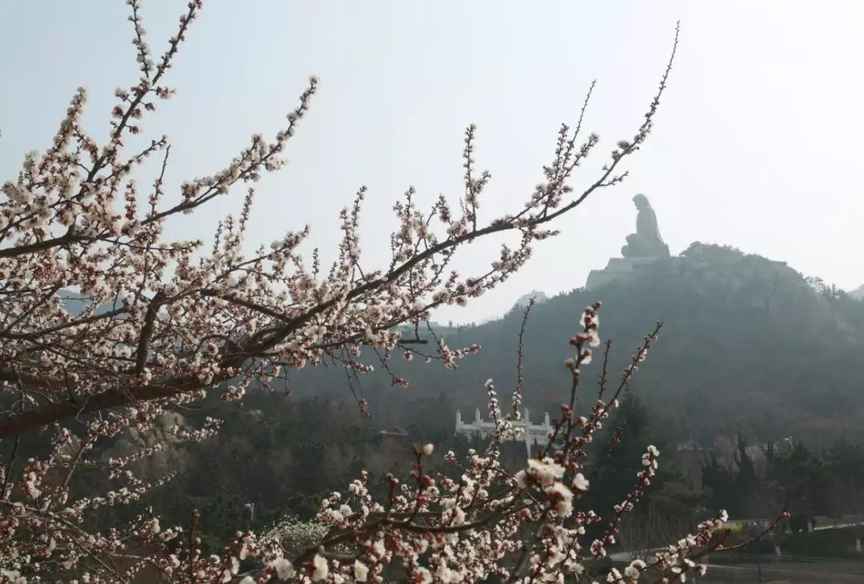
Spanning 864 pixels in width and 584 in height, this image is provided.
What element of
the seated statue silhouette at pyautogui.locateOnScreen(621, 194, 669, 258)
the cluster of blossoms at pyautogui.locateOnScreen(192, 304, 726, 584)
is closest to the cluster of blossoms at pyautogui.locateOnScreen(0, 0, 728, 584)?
the cluster of blossoms at pyautogui.locateOnScreen(192, 304, 726, 584)

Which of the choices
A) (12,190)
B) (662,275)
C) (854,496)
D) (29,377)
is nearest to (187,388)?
(29,377)

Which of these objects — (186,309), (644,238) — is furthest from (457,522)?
(644,238)

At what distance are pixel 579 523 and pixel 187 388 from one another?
107 inches

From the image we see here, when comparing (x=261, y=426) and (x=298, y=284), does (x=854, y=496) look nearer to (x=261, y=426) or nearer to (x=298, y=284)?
(x=261, y=426)

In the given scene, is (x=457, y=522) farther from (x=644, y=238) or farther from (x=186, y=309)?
(x=644, y=238)

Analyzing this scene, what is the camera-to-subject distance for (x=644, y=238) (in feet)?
372

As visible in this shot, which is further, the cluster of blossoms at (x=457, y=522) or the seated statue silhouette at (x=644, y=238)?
the seated statue silhouette at (x=644, y=238)

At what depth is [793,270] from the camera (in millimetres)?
81062

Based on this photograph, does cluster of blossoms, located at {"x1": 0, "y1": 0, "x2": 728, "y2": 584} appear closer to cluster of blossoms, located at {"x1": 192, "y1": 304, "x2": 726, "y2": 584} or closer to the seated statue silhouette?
cluster of blossoms, located at {"x1": 192, "y1": 304, "x2": 726, "y2": 584}

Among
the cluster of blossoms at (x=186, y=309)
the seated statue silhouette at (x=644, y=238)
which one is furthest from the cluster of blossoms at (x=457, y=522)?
the seated statue silhouette at (x=644, y=238)

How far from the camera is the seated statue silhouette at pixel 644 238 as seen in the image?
11238 cm

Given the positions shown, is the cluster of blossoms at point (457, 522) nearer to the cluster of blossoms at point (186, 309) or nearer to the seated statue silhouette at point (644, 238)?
the cluster of blossoms at point (186, 309)

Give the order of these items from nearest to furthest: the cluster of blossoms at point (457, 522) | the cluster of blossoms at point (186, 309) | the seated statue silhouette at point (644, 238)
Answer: the cluster of blossoms at point (457, 522), the cluster of blossoms at point (186, 309), the seated statue silhouette at point (644, 238)

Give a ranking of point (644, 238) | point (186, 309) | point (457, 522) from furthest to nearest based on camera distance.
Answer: point (644, 238) < point (186, 309) < point (457, 522)
